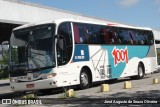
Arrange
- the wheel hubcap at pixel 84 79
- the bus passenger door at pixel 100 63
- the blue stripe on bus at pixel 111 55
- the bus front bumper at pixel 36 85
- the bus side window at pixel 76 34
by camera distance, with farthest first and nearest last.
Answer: the bus passenger door at pixel 100 63 < the wheel hubcap at pixel 84 79 < the blue stripe on bus at pixel 111 55 < the bus side window at pixel 76 34 < the bus front bumper at pixel 36 85

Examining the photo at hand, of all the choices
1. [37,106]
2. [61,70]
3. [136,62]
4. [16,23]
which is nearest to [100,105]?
[37,106]

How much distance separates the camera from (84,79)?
19.6 m

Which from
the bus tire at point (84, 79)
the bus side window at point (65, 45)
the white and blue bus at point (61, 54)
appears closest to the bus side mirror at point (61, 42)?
the white and blue bus at point (61, 54)

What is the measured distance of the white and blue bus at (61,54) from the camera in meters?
17.4

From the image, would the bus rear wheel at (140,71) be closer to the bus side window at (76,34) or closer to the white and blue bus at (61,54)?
the white and blue bus at (61,54)

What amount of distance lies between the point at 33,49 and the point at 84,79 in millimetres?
3212

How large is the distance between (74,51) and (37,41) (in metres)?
1.82

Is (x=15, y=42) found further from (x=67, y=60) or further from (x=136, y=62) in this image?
(x=136, y=62)

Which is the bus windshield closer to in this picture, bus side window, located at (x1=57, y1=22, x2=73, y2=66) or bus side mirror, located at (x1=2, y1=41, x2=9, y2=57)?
bus side window, located at (x1=57, y1=22, x2=73, y2=66)

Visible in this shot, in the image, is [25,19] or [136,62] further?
[25,19]

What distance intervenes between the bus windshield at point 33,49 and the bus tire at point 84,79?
2424mm

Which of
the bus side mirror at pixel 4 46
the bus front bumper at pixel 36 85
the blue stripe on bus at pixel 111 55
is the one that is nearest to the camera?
the bus front bumper at pixel 36 85

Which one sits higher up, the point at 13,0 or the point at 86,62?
the point at 13,0

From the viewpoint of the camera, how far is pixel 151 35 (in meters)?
28.7
